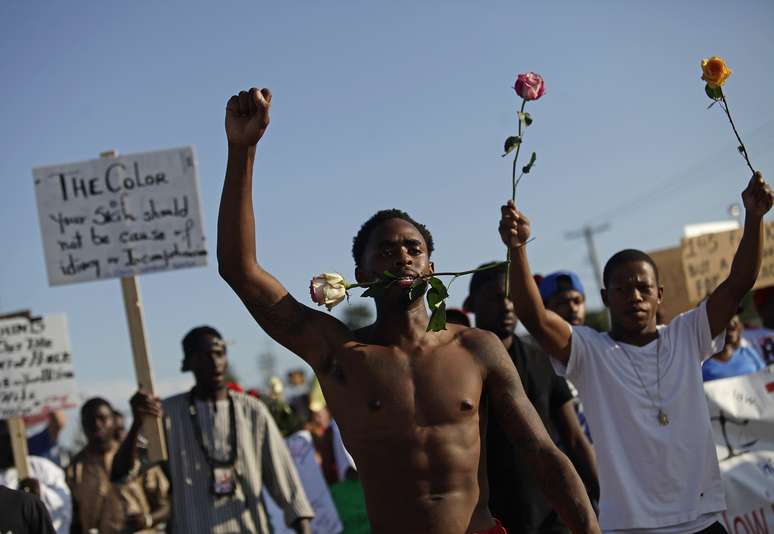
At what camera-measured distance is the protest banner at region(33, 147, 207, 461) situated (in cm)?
751

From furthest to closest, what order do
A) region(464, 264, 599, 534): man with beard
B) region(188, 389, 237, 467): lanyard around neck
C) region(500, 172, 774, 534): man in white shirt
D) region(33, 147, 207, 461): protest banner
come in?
1. region(33, 147, 207, 461): protest banner
2. region(188, 389, 237, 467): lanyard around neck
3. region(464, 264, 599, 534): man with beard
4. region(500, 172, 774, 534): man in white shirt

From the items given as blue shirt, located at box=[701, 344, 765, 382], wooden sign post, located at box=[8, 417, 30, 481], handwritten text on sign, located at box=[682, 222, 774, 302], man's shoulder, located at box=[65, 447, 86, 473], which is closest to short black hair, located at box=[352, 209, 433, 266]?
blue shirt, located at box=[701, 344, 765, 382]

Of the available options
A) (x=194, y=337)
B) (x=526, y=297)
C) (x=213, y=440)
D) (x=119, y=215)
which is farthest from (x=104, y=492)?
(x=526, y=297)

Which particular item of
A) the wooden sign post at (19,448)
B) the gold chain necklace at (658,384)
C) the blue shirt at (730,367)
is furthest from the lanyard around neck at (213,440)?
the blue shirt at (730,367)

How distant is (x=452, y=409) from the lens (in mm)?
3541

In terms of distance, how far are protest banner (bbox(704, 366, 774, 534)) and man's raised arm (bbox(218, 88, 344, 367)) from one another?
4018 mm

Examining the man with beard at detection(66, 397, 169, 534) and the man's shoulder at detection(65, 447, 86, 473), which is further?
the man's shoulder at detection(65, 447, 86, 473)

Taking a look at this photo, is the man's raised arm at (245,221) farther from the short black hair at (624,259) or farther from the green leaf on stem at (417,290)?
the short black hair at (624,259)

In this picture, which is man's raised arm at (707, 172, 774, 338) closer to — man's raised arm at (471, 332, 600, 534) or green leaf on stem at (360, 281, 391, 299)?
man's raised arm at (471, 332, 600, 534)

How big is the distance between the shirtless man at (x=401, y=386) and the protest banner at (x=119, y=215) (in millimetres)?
4061

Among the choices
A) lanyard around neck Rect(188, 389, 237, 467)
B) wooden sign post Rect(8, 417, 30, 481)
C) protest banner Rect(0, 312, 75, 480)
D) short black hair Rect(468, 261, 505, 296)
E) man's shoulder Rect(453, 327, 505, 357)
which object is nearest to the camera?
man's shoulder Rect(453, 327, 505, 357)

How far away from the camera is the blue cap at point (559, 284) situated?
20.3 ft

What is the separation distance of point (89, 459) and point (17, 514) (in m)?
4.26

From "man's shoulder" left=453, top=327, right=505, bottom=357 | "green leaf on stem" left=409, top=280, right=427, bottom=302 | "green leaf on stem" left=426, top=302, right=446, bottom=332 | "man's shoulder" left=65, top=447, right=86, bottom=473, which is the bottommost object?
"man's shoulder" left=65, top=447, right=86, bottom=473
